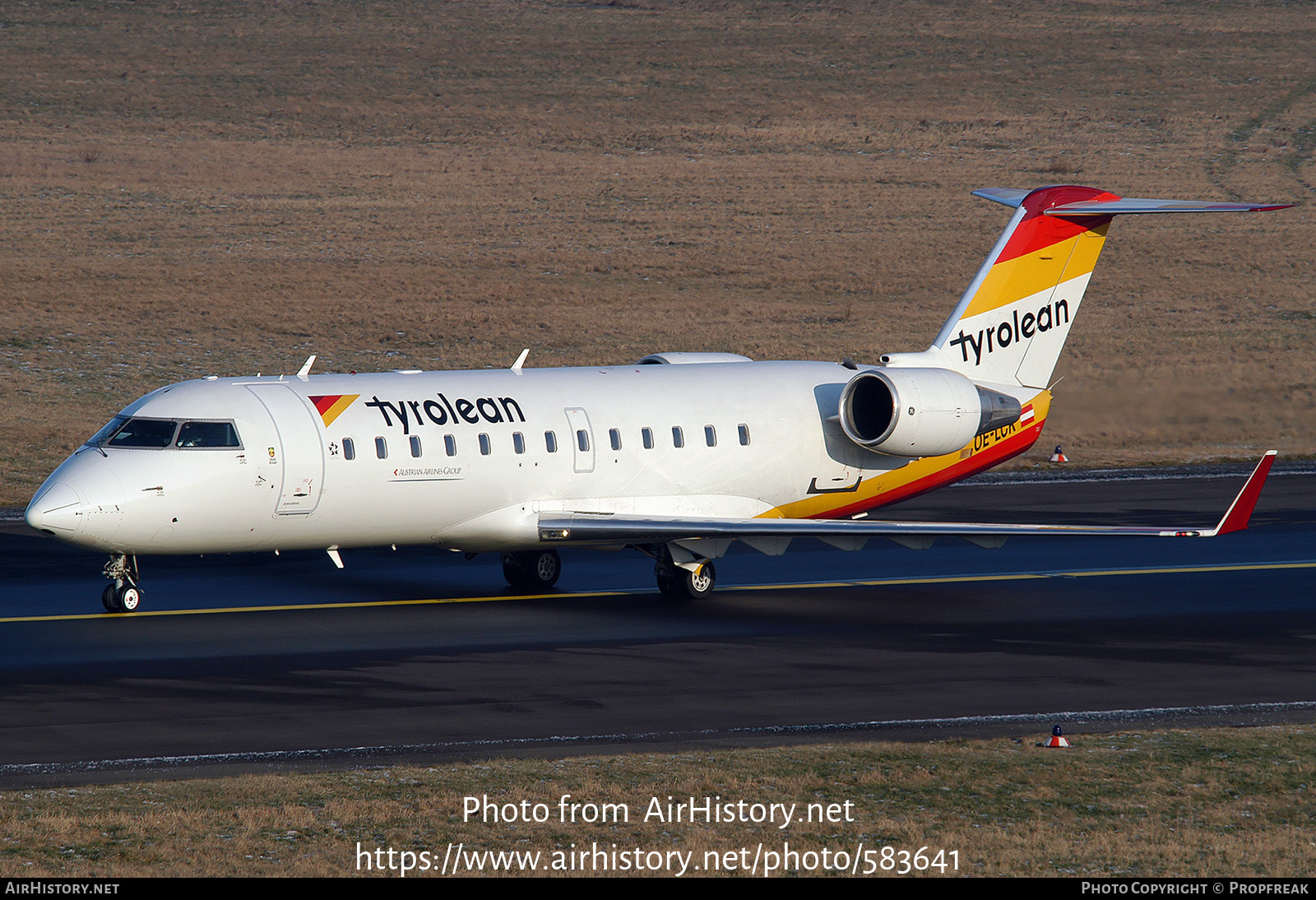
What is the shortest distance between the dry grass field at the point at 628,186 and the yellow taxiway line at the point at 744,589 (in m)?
7.42

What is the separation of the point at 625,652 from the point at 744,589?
5528 millimetres

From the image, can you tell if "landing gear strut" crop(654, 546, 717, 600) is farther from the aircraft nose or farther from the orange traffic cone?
the orange traffic cone

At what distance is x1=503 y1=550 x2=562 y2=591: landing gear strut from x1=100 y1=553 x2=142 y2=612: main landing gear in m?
5.76

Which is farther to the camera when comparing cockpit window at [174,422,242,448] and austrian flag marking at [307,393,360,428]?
austrian flag marking at [307,393,360,428]

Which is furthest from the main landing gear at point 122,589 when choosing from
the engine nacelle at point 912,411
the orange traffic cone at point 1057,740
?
the orange traffic cone at point 1057,740

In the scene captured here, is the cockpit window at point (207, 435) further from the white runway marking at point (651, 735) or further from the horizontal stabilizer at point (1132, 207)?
the horizontal stabilizer at point (1132, 207)

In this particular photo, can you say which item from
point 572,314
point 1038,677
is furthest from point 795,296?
point 1038,677

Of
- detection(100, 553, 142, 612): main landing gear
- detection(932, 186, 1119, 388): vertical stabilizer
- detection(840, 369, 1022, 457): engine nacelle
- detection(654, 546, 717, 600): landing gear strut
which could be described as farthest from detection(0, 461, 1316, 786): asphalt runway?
detection(932, 186, 1119, 388): vertical stabilizer

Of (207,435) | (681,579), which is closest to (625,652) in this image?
(681,579)

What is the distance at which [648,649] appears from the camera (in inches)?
900

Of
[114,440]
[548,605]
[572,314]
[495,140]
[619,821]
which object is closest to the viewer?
[619,821]

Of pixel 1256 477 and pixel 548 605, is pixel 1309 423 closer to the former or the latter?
pixel 1256 477

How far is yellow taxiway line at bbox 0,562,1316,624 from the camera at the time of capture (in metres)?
25.2
